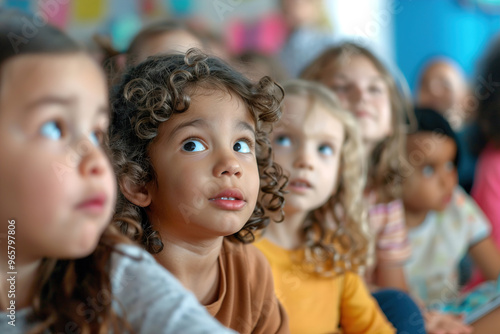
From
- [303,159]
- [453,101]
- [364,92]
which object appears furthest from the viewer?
[453,101]

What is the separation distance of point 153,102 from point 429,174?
1.02 metres

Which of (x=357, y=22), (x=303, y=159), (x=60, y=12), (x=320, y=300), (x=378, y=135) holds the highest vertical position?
(x=303, y=159)

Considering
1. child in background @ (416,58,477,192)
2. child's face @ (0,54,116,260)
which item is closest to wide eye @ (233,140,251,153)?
child's face @ (0,54,116,260)

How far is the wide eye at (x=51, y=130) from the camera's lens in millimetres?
453

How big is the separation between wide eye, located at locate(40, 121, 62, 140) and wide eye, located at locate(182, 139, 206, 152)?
239 millimetres

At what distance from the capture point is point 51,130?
1.50 ft

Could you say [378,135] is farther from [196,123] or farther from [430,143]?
[196,123]

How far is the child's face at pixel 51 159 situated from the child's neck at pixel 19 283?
0.03 meters

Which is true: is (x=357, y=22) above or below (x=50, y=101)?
below

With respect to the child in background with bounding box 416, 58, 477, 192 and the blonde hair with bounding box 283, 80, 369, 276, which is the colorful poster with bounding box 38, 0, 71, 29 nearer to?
the child in background with bounding box 416, 58, 477, 192

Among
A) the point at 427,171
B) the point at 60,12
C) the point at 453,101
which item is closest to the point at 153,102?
the point at 427,171

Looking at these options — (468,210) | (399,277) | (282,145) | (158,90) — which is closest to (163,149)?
(158,90)

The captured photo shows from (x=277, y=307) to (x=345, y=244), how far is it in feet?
1.06

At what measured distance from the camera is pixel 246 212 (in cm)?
70
